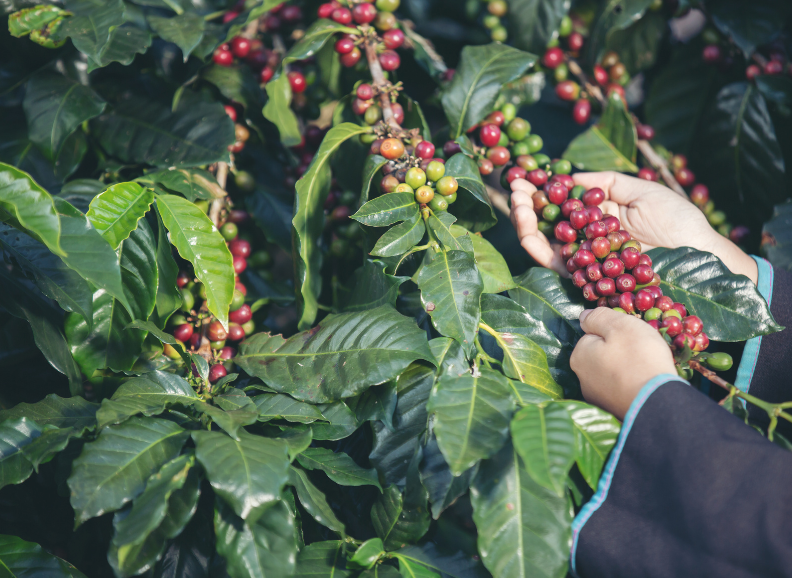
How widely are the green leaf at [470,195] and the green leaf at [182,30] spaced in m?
0.64

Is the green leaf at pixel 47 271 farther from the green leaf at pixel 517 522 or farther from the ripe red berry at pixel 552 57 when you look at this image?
the ripe red berry at pixel 552 57

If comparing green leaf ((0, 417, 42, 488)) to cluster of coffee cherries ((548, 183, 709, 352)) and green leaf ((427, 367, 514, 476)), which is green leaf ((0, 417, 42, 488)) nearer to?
green leaf ((427, 367, 514, 476))

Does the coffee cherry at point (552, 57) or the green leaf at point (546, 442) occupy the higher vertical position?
the coffee cherry at point (552, 57)

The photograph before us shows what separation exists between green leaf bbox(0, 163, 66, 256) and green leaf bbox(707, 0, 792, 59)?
167 centimetres

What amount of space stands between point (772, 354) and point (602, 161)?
2.14ft

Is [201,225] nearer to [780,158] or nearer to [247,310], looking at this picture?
[247,310]

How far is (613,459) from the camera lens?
2.46ft

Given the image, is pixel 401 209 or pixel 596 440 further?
pixel 401 209

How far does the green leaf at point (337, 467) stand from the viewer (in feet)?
2.71

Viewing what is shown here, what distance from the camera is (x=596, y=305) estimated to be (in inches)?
39.4

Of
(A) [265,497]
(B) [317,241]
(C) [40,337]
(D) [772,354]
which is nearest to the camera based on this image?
(A) [265,497]

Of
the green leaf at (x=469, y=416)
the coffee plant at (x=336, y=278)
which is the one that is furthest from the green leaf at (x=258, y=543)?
the green leaf at (x=469, y=416)

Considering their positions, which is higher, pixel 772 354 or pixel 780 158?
pixel 780 158

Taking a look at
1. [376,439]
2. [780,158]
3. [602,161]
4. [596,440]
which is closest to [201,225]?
[376,439]
